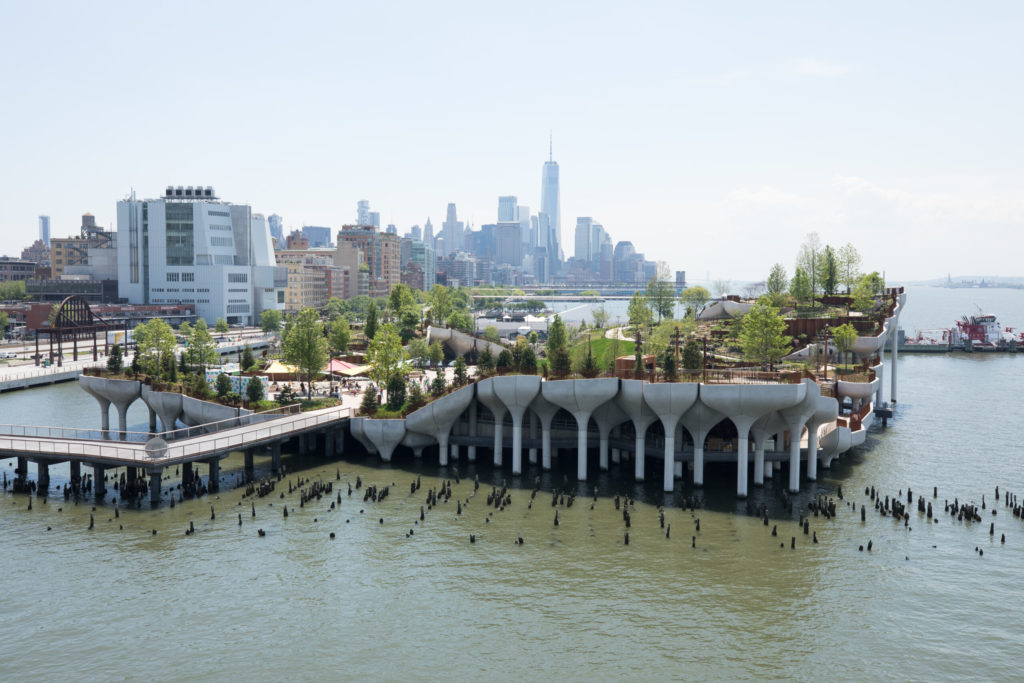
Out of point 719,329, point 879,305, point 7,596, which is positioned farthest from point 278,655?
point 879,305

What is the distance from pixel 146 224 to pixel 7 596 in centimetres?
17489

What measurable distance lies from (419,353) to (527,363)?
42.6 meters

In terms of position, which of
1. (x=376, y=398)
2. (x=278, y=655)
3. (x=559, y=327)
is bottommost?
(x=278, y=655)

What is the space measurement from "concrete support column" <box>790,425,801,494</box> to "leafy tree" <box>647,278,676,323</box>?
7761 centimetres

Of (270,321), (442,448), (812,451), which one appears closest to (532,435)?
(442,448)

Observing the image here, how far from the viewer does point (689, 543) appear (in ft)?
157

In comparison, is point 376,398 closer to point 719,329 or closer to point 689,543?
point 689,543

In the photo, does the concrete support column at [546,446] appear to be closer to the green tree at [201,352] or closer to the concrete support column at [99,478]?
the concrete support column at [99,478]

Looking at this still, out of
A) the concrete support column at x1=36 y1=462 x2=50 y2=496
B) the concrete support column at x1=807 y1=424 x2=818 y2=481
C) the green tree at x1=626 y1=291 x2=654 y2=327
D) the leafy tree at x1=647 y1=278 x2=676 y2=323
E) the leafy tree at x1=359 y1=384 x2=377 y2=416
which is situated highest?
the leafy tree at x1=647 y1=278 x2=676 y2=323

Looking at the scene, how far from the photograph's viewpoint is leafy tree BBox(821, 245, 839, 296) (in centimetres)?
12212

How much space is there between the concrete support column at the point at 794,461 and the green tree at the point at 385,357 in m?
34.3

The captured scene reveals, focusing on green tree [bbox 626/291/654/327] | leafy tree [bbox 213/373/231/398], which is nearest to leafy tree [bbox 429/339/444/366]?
green tree [bbox 626/291/654/327]

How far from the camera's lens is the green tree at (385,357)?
7569 cm

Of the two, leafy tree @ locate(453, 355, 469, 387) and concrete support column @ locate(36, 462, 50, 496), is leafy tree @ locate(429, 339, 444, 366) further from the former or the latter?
concrete support column @ locate(36, 462, 50, 496)
